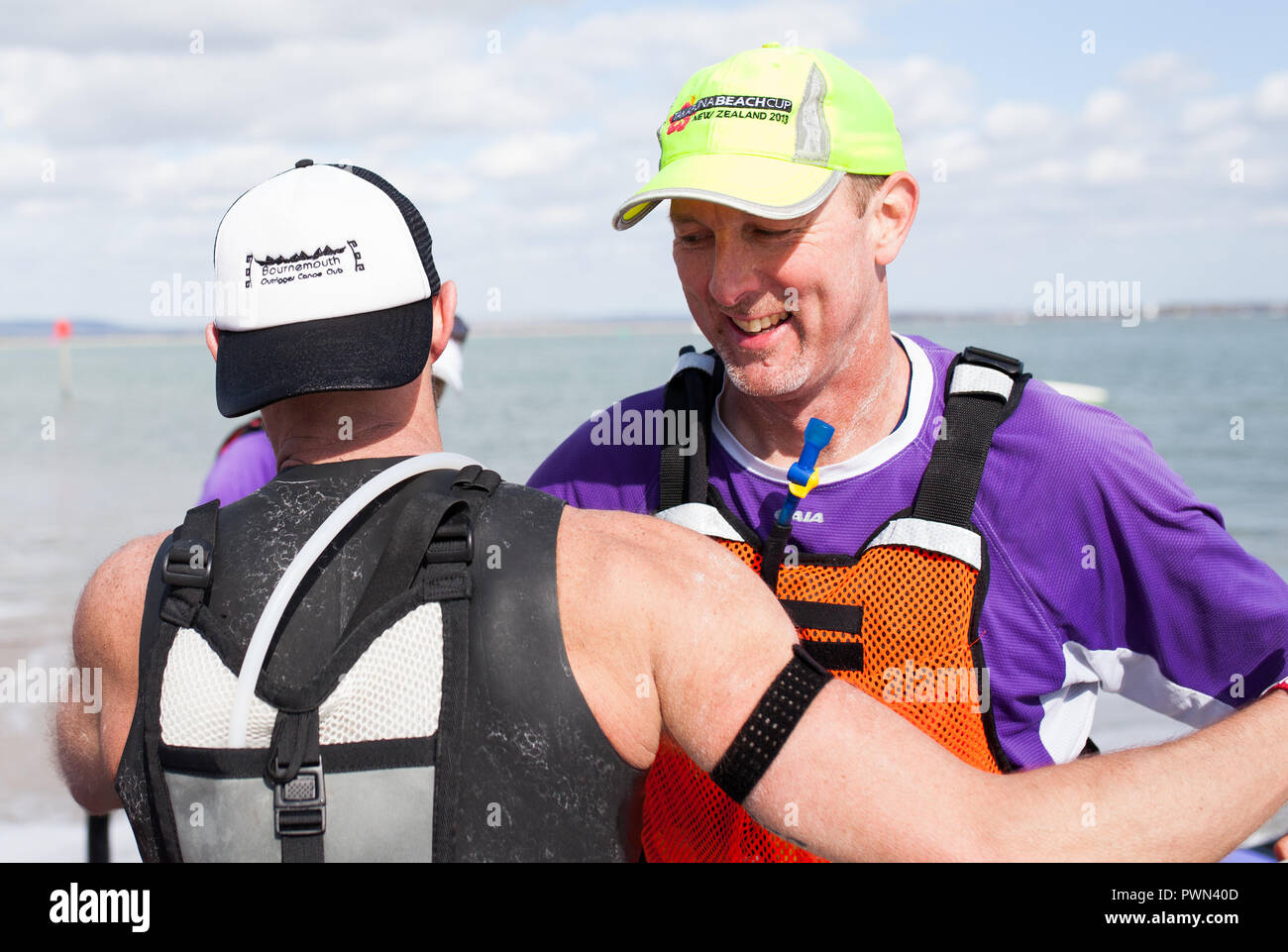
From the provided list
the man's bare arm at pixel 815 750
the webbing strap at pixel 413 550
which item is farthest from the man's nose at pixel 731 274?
the webbing strap at pixel 413 550

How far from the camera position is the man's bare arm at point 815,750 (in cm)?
192

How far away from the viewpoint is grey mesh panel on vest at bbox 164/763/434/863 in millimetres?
1915

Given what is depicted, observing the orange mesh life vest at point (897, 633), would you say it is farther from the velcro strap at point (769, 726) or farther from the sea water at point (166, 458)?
the sea water at point (166, 458)

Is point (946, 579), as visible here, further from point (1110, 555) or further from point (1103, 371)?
point (1103, 371)

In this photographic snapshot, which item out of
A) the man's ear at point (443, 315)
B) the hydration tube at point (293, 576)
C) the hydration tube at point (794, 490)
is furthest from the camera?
the hydration tube at point (794, 490)

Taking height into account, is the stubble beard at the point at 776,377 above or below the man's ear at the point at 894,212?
below

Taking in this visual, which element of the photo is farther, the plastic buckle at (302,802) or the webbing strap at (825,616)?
the webbing strap at (825,616)

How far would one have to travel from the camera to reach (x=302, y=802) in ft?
6.26

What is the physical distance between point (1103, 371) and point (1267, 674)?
171 ft

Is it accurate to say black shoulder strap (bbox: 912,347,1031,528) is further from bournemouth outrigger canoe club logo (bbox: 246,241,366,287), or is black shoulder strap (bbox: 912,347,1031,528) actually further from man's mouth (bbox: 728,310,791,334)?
bournemouth outrigger canoe club logo (bbox: 246,241,366,287)

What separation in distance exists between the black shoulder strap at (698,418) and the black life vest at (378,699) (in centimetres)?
85

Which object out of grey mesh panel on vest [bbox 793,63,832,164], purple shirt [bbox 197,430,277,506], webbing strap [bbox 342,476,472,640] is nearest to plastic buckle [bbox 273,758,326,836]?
webbing strap [bbox 342,476,472,640]

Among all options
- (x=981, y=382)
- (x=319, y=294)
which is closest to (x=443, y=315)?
(x=319, y=294)

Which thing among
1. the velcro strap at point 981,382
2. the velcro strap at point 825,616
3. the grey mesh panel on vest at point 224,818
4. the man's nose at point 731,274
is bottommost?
the grey mesh panel on vest at point 224,818
